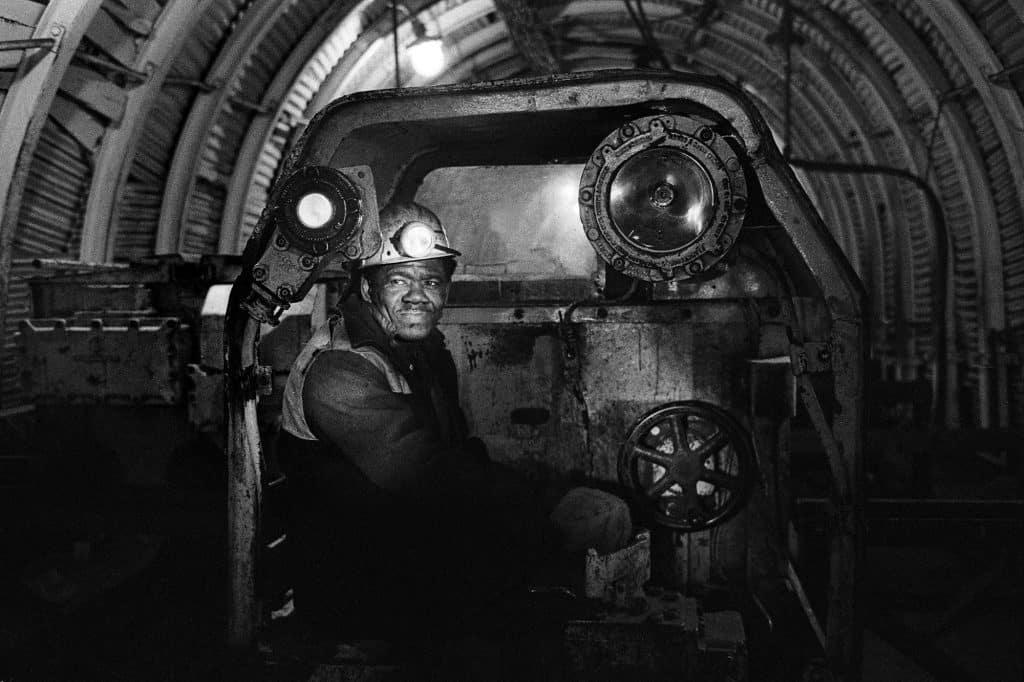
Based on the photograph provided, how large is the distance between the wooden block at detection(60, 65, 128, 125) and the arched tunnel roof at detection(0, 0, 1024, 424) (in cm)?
2

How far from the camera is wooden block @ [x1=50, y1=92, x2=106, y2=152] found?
6.73 metres

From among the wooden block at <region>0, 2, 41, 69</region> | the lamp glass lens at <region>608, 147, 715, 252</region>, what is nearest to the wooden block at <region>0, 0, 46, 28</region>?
the wooden block at <region>0, 2, 41, 69</region>

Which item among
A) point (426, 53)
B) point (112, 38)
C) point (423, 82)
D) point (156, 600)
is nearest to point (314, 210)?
point (156, 600)

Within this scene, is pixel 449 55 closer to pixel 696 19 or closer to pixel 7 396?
pixel 696 19

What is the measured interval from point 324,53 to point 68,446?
632 centimetres

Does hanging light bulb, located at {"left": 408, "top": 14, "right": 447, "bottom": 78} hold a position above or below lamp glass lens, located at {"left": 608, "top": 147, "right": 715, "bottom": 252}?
above

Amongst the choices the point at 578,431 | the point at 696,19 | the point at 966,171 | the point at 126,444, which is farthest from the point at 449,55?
the point at 578,431

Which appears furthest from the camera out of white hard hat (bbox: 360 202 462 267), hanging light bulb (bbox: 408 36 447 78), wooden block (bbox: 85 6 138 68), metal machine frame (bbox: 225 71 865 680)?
hanging light bulb (bbox: 408 36 447 78)

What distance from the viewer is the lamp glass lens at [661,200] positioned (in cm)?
278

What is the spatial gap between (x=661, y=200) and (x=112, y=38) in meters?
6.29

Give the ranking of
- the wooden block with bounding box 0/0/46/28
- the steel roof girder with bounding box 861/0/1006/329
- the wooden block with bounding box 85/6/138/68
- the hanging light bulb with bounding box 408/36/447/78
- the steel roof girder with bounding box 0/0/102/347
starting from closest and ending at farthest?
the wooden block with bounding box 0/0/46/28 → the steel roof girder with bounding box 0/0/102/347 → the wooden block with bounding box 85/6/138/68 → the steel roof girder with bounding box 861/0/1006/329 → the hanging light bulb with bounding box 408/36/447/78

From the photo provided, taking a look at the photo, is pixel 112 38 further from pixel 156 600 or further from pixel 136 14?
pixel 156 600

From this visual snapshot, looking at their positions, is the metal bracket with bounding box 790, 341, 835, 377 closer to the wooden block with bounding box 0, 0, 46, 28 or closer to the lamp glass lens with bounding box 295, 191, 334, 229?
the lamp glass lens with bounding box 295, 191, 334, 229

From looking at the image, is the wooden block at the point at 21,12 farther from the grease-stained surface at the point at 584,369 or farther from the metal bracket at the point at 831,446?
the metal bracket at the point at 831,446
